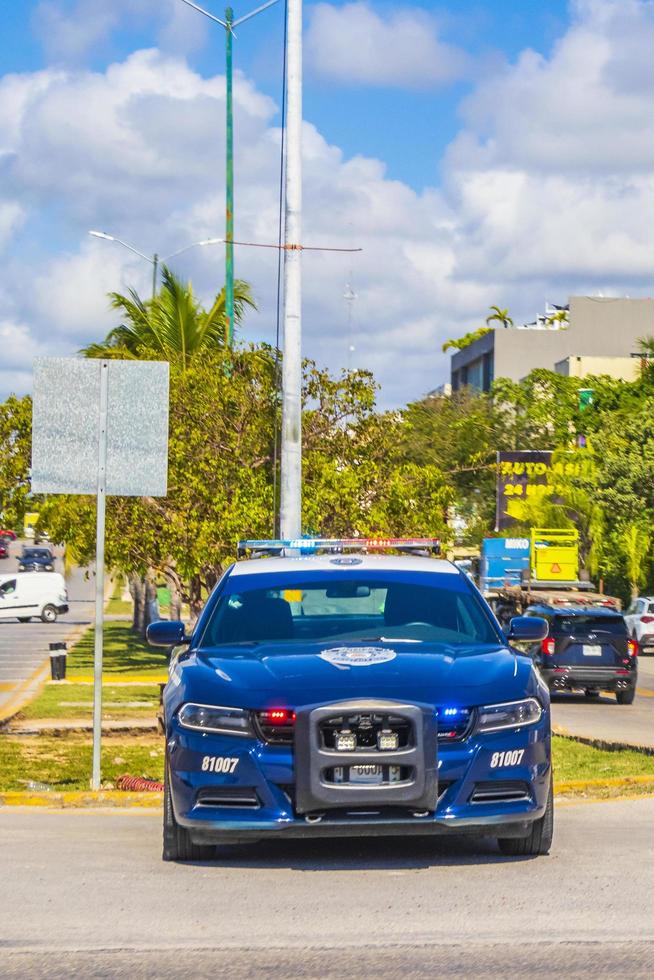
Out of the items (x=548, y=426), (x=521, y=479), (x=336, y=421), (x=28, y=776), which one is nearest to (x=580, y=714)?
(x=336, y=421)

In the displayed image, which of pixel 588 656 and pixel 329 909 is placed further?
pixel 588 656

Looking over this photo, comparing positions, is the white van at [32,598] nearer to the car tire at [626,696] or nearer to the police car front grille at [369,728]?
the car tire at [626,696]

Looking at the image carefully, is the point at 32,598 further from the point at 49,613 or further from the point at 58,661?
the point at 58,661

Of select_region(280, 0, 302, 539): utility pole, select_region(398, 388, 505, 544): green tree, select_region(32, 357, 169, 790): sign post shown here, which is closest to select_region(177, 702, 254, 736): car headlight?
select_region(32, 357, 169, 790): sign post

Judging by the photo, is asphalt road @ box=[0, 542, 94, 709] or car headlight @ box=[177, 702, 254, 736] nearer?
car headlight @ box=[177, 702, 254, 736]

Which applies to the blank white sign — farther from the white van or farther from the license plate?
the white van

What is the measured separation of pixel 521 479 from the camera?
63.2m

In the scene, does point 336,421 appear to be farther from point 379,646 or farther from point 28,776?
point 379,646

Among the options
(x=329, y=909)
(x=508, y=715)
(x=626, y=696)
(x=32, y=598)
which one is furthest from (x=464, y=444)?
(x=329, y=909)

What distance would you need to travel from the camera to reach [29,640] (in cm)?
4803

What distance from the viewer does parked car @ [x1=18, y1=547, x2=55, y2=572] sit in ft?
304

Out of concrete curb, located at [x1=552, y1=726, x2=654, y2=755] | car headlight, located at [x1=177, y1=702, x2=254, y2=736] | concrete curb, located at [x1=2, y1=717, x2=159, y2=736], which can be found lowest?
concrete curb, located at [x1=2, y1=717, x2=159, y2=736]

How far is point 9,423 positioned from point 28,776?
30788mm

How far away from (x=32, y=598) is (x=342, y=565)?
2044 inches
